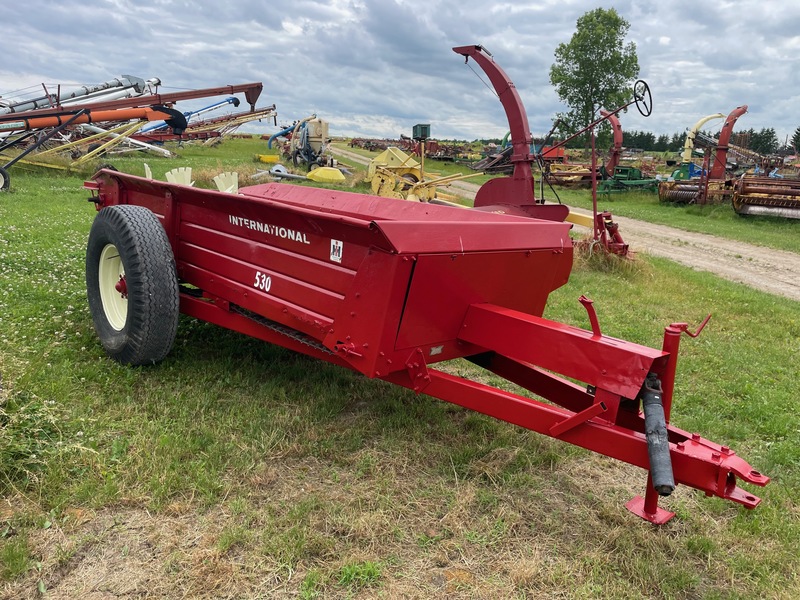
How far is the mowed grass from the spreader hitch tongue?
570 millimetres

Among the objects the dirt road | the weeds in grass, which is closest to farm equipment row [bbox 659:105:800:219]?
the dirt road

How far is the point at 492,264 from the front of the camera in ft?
10.0

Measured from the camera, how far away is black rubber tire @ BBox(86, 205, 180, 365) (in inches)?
146

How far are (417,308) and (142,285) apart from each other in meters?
1.91

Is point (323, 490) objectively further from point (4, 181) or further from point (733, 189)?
point (733, 189)

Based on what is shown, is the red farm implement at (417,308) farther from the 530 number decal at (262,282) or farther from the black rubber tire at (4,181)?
the black rubber tire at (4,181)

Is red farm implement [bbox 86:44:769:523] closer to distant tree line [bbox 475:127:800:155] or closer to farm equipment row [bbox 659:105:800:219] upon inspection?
farm equipment row [bbox 659:105:800:219]

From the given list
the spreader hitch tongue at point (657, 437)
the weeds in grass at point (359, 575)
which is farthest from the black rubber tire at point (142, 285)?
the spreader hitch tongue at point (657, 437)

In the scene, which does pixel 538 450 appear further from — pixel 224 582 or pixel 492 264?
pixel 224 582

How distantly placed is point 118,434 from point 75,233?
6.42m

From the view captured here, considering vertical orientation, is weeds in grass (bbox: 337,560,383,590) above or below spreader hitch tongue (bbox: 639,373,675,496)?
below

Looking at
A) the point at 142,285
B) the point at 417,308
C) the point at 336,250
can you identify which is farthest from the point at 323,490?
A: the point at 142,285

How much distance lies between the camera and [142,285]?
3.69m

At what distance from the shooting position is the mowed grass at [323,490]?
2.39m
